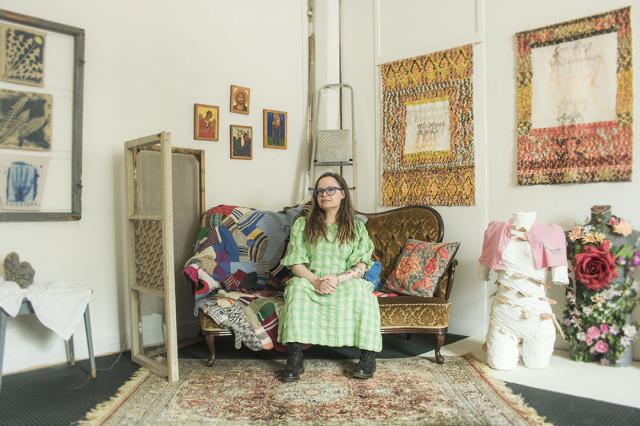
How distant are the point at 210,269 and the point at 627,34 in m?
2.99

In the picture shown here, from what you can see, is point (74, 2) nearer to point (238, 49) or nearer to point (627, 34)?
point (238, 49)

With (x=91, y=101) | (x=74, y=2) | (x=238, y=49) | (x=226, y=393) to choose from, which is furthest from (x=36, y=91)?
(x=226, y=393)

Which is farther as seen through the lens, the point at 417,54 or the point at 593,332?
the point at 417,54

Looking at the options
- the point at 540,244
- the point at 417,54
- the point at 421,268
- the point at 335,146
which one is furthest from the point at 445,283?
the point at 417,54

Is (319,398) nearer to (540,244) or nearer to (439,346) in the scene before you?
(439,346)

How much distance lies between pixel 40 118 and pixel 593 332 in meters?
3.52

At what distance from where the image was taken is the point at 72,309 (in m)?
2.97

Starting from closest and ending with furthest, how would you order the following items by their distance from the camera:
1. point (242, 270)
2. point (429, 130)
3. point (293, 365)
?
point (293, 365) < point (242, 270) < point (429, 130)

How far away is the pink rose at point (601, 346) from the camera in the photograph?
322cm

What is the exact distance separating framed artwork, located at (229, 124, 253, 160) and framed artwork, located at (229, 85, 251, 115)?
13 centimetres

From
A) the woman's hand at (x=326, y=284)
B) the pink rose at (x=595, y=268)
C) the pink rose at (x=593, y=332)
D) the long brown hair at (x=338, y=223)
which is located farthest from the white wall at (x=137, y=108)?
the pink rose at (x=593, y=332)

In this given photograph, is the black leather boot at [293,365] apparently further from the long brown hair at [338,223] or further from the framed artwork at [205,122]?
the framed artwork at [205,122]

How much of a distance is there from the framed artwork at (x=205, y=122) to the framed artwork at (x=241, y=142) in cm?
15

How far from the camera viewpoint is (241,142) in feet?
14.2
